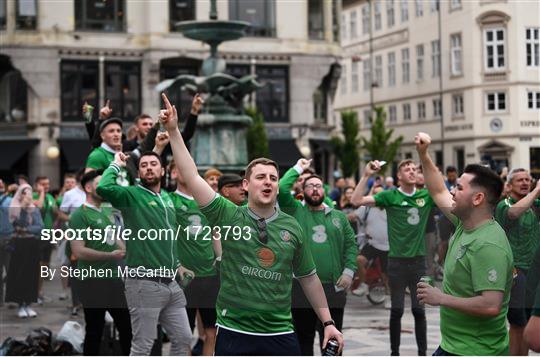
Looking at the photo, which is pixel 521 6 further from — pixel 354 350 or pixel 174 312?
pixel 174 312

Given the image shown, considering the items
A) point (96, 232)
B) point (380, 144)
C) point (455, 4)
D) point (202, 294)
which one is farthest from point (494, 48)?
point (96, 232)

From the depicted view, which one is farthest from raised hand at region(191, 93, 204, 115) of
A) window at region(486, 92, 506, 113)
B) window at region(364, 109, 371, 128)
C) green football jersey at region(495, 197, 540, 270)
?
window at region(364, 109, 371, 128)

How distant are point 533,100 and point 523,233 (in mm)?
13907

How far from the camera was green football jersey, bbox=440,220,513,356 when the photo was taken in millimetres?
6301

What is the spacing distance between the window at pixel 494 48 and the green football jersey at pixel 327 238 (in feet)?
54.7

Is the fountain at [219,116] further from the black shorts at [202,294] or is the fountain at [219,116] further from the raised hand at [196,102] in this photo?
the black shorts at [202,294]

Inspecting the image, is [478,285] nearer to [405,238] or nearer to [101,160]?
[405,238]

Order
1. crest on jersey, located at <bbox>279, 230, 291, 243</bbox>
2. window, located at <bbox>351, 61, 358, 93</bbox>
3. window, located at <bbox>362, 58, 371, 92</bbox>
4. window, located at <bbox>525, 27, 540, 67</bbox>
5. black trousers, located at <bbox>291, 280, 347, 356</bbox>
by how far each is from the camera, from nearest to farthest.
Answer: crest on jersey, located at <bbox>279, 230, 291, 243</bbox>
black trousers, located at <bbox>291, 280, 347, 356</bbox>
window, located at <bbox>525, 27, 540, 67</bbox>
window, located at <bbox>362, 58, 371, 92</bbox>
window, located at <bbox>351, 61, 358, 93</bbox>

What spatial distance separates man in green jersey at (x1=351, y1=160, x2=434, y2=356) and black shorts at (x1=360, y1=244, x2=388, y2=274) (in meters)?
0.58

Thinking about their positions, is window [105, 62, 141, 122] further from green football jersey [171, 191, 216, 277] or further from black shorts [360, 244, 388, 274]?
green football jersey [171, 191, 216, 277]

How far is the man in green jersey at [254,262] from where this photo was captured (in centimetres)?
706

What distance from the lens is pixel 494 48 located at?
2811 centimetres

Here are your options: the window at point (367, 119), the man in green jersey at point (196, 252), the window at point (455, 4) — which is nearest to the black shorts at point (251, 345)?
the man in green jersey at point (196, 252)

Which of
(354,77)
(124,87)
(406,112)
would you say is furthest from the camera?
(354,77)
